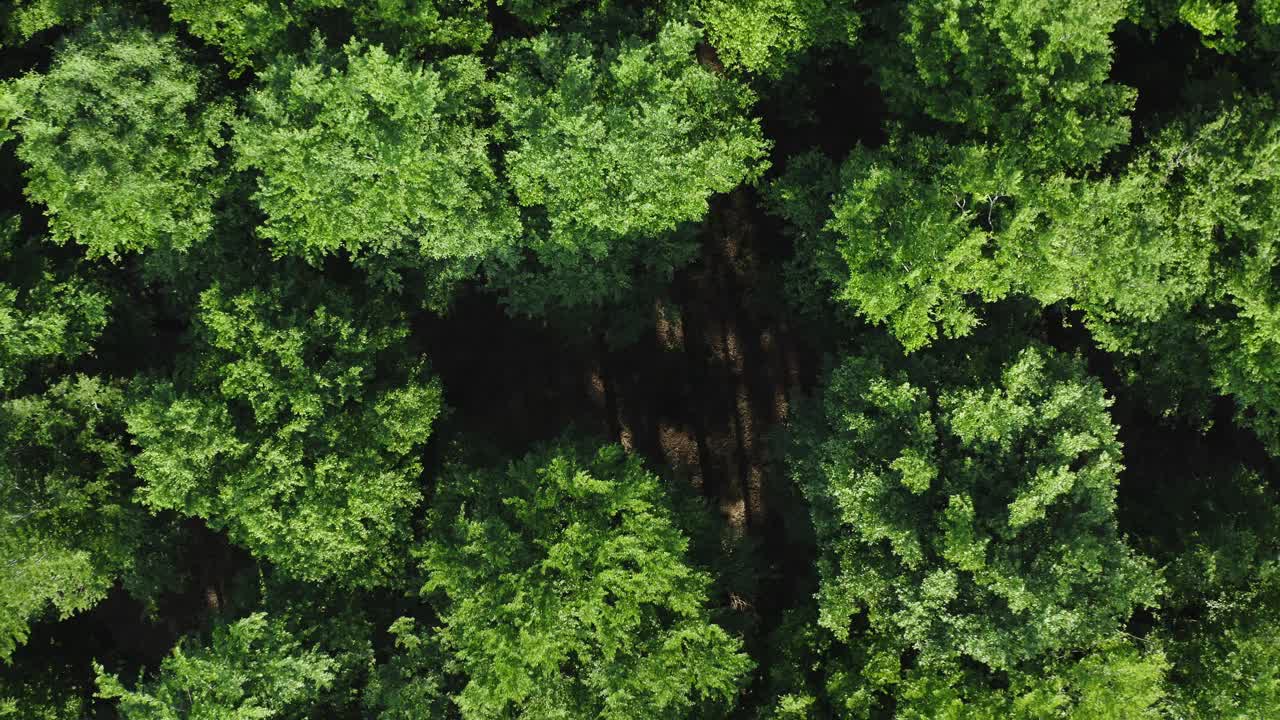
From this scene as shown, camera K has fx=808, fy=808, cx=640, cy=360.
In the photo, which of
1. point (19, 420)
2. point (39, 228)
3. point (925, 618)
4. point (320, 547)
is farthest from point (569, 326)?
point (39, 228)

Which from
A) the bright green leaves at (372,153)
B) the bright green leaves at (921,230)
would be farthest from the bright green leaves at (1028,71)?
the bright green leaves at (372,153)

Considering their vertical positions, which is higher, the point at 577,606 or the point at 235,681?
the point at 577,606

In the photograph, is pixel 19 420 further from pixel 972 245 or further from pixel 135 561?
pixel 972 245

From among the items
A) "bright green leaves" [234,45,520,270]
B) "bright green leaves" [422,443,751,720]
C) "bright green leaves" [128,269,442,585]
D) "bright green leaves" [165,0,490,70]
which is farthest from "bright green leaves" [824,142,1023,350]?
"bright green leaves" [128,269,442,585]

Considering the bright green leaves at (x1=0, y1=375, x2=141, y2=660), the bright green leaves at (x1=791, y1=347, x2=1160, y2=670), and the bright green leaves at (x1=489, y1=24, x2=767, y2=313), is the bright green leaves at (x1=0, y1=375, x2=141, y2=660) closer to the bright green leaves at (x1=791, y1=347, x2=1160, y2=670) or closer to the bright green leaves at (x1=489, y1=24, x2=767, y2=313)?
the bright green leaves at (x1=489, y1=24, x2=767, y2=313)

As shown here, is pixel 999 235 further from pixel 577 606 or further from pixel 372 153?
pixel 372 153

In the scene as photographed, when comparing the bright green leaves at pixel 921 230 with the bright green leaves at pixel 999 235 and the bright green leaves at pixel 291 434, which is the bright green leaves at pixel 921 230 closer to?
the bright green leaves at pixel 999 235

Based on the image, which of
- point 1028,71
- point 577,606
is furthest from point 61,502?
point 1028,71
